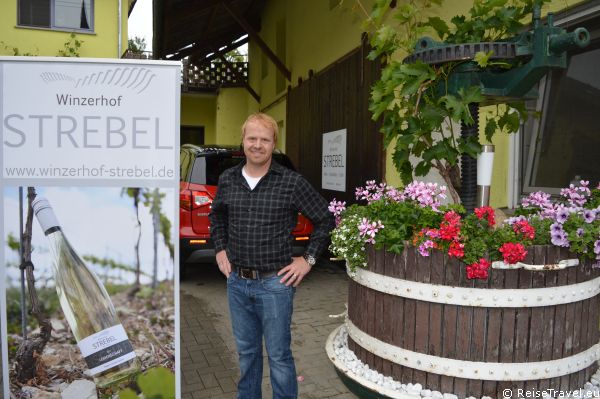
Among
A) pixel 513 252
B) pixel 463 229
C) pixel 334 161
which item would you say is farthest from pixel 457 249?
pixel 334 161

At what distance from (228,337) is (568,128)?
11.7ft

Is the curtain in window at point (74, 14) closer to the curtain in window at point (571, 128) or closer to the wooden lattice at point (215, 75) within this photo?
the wooden lattice at point (215, 75)

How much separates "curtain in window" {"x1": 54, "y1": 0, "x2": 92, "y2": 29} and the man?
414 inches

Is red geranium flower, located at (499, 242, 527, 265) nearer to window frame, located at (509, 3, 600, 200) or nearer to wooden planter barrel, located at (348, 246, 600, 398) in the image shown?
wooden planter barrel, located at (348, 246, 600, 398)

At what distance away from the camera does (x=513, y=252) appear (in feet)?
7.74

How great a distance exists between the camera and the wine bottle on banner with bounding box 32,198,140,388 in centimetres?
226

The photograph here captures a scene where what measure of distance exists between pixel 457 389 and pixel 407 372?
0.28 m

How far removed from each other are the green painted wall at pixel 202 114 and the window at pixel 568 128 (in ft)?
47.5

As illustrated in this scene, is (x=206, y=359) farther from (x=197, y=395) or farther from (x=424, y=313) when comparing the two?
(x=424, y=313)

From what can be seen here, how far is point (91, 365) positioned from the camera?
230 cm

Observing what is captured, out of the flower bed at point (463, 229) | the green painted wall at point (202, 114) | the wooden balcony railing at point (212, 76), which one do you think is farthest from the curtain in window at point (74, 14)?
the flower bed at point (463, 229)

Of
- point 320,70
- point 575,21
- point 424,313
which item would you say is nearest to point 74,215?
point 424,313

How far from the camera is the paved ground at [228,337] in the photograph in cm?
326

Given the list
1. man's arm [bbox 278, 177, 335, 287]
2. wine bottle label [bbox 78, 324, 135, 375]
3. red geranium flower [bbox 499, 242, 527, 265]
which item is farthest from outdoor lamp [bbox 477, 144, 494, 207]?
wine bottle label [bbox 78, 324, 135, 375]
